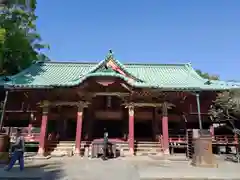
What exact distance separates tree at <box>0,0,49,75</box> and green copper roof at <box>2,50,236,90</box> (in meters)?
2.50

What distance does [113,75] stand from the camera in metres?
16.2

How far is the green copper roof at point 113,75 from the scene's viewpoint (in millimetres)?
16438

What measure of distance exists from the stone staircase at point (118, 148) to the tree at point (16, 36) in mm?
9292

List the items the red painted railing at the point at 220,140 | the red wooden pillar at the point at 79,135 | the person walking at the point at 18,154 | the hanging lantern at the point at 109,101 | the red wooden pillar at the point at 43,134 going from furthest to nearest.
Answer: the hanging lantern at the point at 109,101, the red painted railing at the point at 220,140, the red wooden pillar at the point at 79,135, the red wooden pillar at the point at 43,134, the person walking at the point at 18,154

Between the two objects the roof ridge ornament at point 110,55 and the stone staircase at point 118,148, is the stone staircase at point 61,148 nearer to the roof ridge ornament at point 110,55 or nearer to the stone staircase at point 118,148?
the stone staircase at point 118,148

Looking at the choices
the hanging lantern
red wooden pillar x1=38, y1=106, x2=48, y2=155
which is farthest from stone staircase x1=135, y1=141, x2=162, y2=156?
red wooden pillar x1=38, y1=106, x2=48, y2=155

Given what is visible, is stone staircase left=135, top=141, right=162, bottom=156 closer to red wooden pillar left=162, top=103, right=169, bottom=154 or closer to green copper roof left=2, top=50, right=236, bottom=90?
red wooden pillar left=162, top=103, right=169, bottom=154

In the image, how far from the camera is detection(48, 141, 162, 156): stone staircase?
52.3ft

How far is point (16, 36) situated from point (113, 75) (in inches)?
447

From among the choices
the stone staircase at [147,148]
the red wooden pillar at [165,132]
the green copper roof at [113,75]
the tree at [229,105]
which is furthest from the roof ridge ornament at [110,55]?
the tree at [229,105]

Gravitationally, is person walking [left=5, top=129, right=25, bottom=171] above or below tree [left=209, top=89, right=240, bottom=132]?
below

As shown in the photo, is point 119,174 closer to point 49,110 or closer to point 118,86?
point 118,86

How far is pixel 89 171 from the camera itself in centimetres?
985

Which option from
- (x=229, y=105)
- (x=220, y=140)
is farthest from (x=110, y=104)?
(x=220, y=140)
